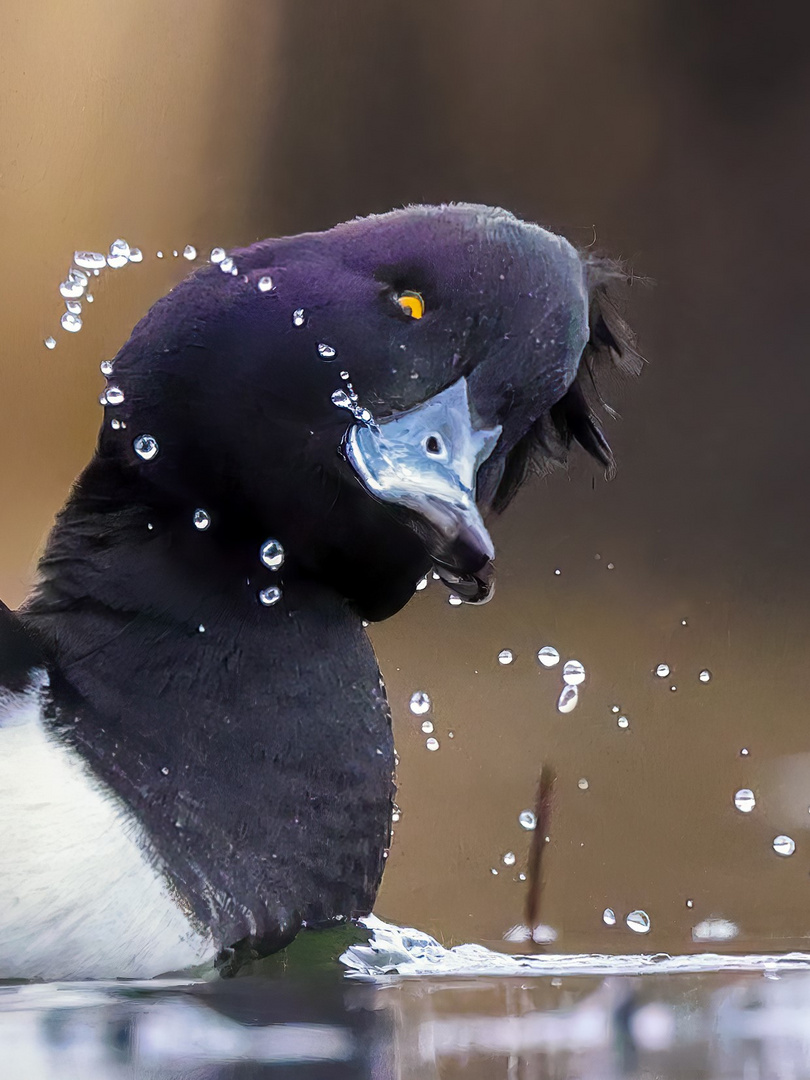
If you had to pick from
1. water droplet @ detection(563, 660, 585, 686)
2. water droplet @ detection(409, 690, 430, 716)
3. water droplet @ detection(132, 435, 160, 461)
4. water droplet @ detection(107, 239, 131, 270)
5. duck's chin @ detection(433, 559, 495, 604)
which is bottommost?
water droplet @ detection(409, 690, 430, 716)

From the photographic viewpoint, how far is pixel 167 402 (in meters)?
0.57

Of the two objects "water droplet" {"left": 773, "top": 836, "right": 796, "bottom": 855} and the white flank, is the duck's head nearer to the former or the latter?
the white flank

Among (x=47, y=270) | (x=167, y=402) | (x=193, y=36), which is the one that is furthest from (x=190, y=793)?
(x=193, y=36)

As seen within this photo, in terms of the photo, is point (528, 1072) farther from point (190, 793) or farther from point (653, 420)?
point (653, 420)

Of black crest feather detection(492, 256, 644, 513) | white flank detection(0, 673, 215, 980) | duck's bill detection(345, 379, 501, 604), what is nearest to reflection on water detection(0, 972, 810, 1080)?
white flank detection(0, 673, 215, 980)

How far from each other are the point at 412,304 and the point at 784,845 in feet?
1.65

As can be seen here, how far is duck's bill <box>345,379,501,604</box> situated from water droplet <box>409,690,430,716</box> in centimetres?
15

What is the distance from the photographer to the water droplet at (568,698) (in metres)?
0.75

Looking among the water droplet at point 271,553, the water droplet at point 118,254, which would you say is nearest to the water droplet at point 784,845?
the water droplet at point 271,553

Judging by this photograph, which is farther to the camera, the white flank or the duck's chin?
the duck's chin

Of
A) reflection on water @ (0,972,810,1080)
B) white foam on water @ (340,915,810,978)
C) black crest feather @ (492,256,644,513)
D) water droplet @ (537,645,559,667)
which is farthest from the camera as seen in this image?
water droplet @ (537,645,559,667)

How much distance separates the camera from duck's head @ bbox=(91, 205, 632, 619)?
56 cm

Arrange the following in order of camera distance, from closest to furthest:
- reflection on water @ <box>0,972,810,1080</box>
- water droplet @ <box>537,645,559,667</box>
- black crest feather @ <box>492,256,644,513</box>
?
reflection on water @ <box>0,972,810,1080</box> < black crest feather @ <box>492,256,644,513</box> < water droplet @ <box>537,645,559,667</box>

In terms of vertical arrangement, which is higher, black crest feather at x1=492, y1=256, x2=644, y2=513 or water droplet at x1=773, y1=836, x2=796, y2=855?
black crest feather at x1=492, y1=256, x2=644, y2=513
